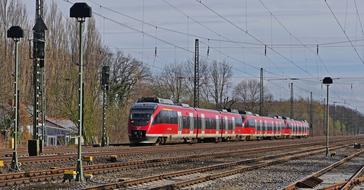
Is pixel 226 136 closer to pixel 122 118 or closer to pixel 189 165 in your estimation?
pixel 122 118

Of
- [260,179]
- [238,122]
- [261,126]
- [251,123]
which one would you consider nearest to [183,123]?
[238,122]

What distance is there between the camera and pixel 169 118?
50406mm

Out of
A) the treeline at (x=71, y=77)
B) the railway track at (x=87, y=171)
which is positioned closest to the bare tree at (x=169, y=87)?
the treeline at (x=71, y=77)

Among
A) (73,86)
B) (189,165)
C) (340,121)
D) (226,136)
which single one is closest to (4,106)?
(73,86)

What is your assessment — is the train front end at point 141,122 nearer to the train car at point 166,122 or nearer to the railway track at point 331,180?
the train car at point 166,122

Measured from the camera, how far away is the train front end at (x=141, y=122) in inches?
1877

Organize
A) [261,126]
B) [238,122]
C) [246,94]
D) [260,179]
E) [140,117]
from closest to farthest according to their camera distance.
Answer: [260,179]
[140,117]
[238,122]
[261,126]
[246,94]

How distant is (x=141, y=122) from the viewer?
4766 centimetres

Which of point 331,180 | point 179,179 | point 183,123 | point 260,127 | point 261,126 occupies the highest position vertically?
point 183,123

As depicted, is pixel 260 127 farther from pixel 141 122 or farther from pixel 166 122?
pixel 141 122

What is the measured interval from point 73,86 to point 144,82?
31.1 metres

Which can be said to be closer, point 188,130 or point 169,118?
point 169,118

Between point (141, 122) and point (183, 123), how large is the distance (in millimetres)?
7071

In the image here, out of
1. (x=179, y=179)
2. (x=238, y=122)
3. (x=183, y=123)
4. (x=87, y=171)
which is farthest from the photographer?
(x=238, y=122)
